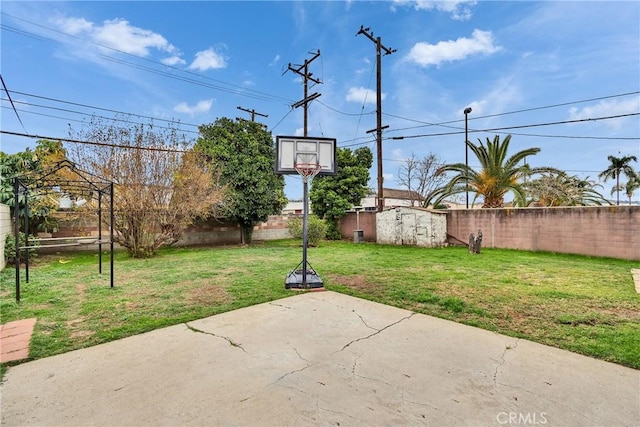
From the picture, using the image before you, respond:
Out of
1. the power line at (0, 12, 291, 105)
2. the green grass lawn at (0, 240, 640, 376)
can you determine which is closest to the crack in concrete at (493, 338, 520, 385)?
the green grass lawn at (0, 240, 640, 376)

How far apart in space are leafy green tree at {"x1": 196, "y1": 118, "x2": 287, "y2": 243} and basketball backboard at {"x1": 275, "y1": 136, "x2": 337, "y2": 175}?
20.8 ft

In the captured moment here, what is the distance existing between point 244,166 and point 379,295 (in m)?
8.96

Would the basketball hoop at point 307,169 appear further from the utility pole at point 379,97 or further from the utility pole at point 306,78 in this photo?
the utility pole at point 306,78

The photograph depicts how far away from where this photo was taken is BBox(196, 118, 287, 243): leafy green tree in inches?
468

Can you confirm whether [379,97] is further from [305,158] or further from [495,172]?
[305,158]

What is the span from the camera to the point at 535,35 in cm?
972

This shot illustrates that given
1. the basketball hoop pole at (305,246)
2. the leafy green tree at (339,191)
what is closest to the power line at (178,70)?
the leafy green tree at (339,191)

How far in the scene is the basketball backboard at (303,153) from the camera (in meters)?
5.77

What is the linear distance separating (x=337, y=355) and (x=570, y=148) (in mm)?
15864

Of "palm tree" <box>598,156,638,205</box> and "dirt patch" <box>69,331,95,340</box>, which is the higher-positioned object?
"palm tree" <box>598,156,638,205</box>

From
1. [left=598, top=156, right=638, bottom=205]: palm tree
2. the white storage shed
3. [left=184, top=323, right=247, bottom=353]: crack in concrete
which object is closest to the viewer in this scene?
[left=184, top=323, right=247, bottom=353]: crack in concrete

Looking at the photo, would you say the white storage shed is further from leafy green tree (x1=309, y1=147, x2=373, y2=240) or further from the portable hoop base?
the portable hoop base

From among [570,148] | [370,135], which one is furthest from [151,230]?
[570,148]
